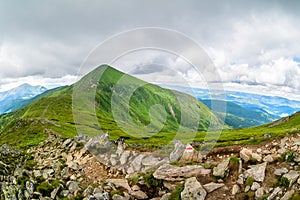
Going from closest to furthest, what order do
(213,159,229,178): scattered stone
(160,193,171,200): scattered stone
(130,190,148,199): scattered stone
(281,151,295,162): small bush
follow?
(160,193,171,200): scattered stone, (281,151,295,162): small bush, (213,159,229,178): scattered stone, (130,190,148,199): scattered stone

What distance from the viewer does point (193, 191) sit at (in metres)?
20.0

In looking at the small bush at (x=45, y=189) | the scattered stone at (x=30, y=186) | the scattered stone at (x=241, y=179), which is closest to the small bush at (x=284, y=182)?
the scattered stone at (x=241, y=179)

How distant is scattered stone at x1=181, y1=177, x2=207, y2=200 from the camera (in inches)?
778

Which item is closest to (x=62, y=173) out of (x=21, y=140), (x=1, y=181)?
(x=1, y=181)

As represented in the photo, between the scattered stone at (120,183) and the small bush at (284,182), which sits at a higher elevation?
the small bush at (284,182)

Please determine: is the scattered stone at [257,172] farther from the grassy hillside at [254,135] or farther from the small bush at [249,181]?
the grassy hillside at [254,135]

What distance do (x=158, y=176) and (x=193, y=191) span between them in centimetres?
358

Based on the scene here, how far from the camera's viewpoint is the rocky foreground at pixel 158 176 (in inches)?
768

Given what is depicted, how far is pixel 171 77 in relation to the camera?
2689cm

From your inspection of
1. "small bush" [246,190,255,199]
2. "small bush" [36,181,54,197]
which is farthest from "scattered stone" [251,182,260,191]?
"small bush" [36,181,54,197]

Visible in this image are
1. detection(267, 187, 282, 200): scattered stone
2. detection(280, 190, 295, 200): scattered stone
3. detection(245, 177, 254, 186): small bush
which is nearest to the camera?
detection(280, 190, 295, 200): scattered stone

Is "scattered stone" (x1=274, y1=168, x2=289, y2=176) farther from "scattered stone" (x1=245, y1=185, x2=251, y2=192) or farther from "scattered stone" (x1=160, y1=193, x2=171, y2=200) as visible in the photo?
"scattered stone" (x1=160, y1=193, x2=171, y2=200)

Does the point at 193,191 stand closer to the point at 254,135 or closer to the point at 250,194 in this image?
the point at 250,194

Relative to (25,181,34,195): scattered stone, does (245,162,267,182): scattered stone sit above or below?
above
